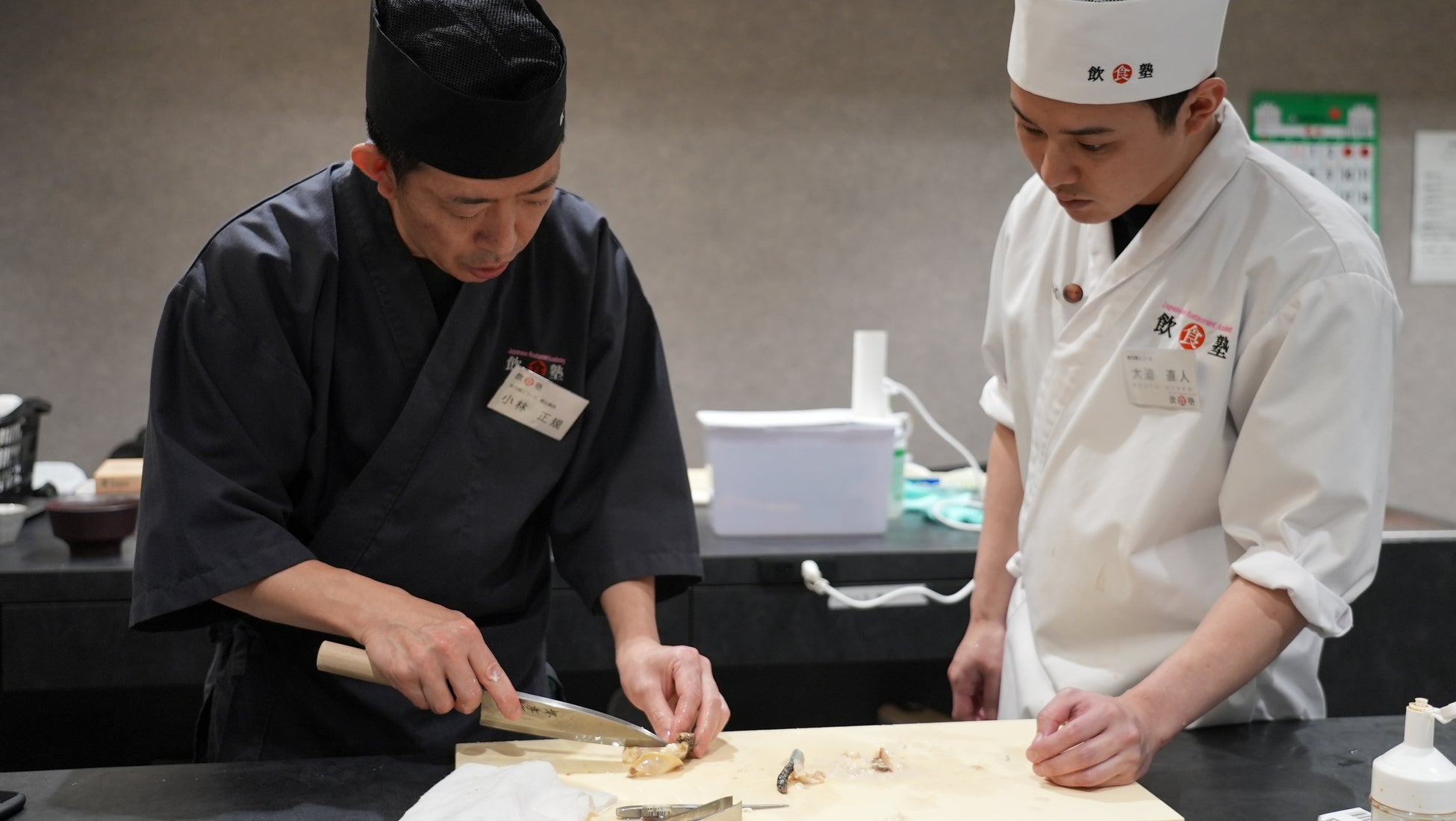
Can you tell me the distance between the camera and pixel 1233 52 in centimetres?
377

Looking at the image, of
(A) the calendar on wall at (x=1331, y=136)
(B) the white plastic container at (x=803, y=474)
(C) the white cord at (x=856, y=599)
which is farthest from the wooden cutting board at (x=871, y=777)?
(A) the calendar on wall at (x=1331, y=136)

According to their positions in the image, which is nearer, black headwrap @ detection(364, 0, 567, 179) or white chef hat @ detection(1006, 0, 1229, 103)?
black headwrap @ detection(364, 0, 567, 179)

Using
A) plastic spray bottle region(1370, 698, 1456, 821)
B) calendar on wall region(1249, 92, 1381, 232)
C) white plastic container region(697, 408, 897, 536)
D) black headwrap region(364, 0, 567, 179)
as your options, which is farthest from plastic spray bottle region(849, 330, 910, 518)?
calendar on wall region(1249, 92, 1381, 232)

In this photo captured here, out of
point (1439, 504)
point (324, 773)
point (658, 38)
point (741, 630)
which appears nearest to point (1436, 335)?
point (1439, 504)

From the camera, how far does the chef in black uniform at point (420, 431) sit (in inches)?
45.4


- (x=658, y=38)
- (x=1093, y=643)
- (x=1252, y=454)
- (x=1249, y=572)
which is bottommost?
(x=1093, y=643)

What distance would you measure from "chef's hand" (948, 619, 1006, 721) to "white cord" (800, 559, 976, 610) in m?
0.50

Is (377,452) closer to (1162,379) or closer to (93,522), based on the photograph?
(1162,379)

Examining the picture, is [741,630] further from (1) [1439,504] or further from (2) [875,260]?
(1) [1439,504]

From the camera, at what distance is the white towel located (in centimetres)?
106

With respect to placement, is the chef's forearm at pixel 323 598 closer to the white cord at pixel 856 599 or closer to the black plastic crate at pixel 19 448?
the white cord at pixel 856 599

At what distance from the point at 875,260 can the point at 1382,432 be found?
8.36ft

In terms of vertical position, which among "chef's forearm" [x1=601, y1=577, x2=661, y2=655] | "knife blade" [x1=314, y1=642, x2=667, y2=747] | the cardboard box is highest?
the cardboard box

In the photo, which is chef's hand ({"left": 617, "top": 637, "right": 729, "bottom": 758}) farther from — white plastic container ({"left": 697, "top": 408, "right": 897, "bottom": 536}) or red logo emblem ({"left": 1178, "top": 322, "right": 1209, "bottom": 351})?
white plastic container ({"left": 697, "top": 408, "right": 897, "bottom": 536})
